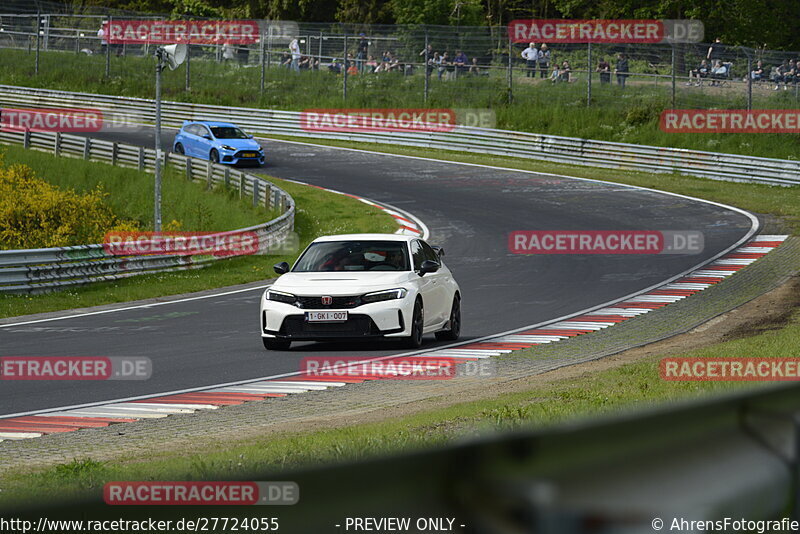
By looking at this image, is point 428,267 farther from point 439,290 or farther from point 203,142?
point 203,142

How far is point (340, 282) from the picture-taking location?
50.9 ft

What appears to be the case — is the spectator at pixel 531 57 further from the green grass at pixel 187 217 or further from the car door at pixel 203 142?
the car door at pixel 203 142

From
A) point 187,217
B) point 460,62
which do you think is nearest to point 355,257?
point 187,217

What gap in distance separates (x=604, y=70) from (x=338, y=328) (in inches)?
1338

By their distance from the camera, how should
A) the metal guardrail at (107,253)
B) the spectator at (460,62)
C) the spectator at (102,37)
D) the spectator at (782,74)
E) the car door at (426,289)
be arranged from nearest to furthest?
the car door at (426,289) → the metal guardrail at (107,253) → the spectator at (782,74) → the spectator at (460,62) → the spectator at (102,37)

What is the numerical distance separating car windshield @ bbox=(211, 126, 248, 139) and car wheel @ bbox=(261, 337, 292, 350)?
2909cm

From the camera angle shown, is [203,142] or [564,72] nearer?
[203,142]

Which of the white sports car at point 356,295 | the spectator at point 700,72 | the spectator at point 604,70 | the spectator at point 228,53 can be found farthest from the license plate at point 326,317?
the spectator at point 228,53

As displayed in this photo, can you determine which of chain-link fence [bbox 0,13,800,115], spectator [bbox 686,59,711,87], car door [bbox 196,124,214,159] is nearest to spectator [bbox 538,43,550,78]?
chain-link fence [bbox 0,13,800,115]

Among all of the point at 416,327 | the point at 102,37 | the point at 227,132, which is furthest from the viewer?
the point at 102,37

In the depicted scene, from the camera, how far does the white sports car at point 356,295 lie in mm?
15250

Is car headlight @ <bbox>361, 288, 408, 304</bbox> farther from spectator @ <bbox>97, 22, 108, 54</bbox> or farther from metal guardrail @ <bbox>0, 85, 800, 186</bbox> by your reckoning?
spectator @ <bbox>97, 22, 108, 54</bbox>

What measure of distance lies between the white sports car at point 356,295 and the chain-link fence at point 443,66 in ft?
91.6

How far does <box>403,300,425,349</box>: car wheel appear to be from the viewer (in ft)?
51.3
